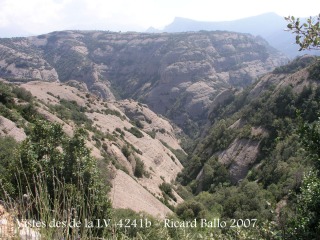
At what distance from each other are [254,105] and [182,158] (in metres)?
25.4

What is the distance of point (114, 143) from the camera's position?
165 feet

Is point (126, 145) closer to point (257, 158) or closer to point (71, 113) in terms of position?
point (71, 113)

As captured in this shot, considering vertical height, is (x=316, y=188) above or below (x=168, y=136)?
above

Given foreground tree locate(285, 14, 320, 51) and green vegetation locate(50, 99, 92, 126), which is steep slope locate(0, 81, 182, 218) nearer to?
green vegetation locate(50, 99, 92, 126)

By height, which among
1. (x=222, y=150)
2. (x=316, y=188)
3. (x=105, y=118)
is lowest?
(x=222, y=150)

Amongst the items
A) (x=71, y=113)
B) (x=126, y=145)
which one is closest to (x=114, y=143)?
(x=126, y=145)

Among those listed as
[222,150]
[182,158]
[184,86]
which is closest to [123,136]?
[222,150]

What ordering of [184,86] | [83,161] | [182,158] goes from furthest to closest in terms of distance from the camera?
1. [184,86]
2. [182,158]
3. [83,161]

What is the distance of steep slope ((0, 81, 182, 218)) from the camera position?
3359 centimetres

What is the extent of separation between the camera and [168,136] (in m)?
102

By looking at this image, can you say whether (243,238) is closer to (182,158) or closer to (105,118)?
(105,118)

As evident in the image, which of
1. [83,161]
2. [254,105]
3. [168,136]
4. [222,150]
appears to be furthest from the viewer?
[168,136]

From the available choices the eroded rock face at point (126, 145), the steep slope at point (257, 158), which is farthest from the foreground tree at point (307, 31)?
the steep slope at point (257, 158)

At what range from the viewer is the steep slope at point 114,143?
110ft
